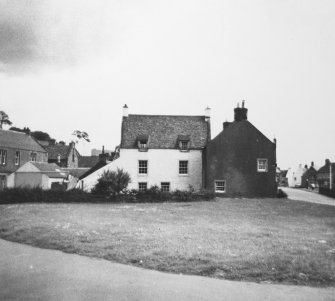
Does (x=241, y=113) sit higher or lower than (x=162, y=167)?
higher

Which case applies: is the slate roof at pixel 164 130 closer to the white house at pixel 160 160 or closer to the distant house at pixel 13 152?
the white house at pixel 160 160

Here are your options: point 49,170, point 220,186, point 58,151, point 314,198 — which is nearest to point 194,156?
point 220,186

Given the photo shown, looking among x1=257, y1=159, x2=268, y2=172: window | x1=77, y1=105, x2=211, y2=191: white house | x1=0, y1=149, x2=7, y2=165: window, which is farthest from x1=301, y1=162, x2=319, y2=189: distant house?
x1=0, y1=149, x2=7, y2=165: window

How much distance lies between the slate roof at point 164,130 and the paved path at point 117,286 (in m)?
33.8

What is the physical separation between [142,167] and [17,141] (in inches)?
956

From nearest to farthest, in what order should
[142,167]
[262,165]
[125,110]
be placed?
[262,165], [142,167], [125,110]

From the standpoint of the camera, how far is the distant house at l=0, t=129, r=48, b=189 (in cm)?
4768

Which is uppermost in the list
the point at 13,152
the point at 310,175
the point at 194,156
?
the point at 13,152

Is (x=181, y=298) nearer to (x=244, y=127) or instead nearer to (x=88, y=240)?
(x=88, y=240)

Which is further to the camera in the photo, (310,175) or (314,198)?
(310,175)

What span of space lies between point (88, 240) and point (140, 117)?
34.7 m

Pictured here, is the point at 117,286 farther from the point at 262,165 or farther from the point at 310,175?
the point at 310,175

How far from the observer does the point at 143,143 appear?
42.1 meters

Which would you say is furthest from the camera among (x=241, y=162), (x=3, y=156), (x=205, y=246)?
(x=3, y=156)
